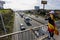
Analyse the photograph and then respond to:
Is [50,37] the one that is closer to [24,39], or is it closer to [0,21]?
[24,39]

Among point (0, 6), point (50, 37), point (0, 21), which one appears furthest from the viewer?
point (0, 6)

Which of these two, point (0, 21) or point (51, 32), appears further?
point (0, 21)

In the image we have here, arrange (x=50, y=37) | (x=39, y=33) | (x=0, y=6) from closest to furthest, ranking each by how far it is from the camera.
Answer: (x=50, y=37)
(x=39, y=33)
(x=0, y=6)

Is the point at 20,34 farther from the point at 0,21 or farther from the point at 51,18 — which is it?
the point at 0,21

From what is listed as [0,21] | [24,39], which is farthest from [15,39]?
[0,21]

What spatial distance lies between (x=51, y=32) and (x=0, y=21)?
137 feet

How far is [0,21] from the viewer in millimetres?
47969

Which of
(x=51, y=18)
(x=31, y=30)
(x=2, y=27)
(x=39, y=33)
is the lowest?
(x=2, y=27)

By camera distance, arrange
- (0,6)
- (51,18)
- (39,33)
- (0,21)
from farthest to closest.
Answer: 1. (0,6)
2. (0,21)
3. (39,33)
4. (51,18)

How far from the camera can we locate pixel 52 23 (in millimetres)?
7078

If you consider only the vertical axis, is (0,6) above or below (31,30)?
below

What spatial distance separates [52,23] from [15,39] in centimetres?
180

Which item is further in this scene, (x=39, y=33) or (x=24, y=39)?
(x=39, y=33)

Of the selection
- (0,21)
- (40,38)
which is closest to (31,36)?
(40,38)
